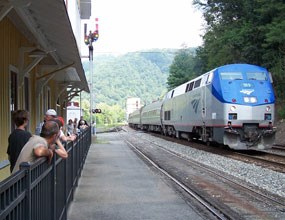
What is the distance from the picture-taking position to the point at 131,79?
527ft

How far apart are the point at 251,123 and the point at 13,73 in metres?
10.0

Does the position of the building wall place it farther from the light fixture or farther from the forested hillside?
the forested hillside

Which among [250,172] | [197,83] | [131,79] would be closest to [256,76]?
[197,83]

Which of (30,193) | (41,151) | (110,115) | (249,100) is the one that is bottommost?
(30,193)

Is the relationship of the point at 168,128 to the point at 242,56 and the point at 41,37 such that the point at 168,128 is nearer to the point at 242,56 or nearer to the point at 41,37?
the point at 242,56

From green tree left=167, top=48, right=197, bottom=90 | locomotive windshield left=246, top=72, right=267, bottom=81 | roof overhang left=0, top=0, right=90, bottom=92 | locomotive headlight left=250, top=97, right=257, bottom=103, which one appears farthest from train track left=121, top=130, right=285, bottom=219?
green tree left=167, top=48, right=197, bottom=90

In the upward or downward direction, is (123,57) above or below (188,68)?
above

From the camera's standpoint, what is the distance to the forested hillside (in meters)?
156

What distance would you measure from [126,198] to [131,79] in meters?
152

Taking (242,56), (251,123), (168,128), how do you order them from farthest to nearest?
(242,56) < (168,128) < (251,123)

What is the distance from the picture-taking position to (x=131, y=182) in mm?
10797

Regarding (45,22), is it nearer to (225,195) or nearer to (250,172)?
(225,195)

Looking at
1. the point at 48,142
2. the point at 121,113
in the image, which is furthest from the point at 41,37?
the point at 121,113

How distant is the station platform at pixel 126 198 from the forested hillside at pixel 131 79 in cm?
14079
